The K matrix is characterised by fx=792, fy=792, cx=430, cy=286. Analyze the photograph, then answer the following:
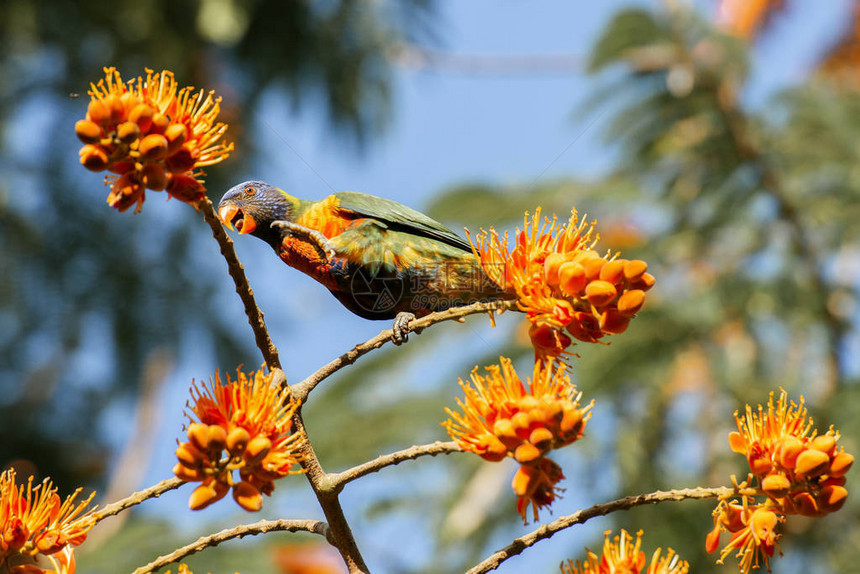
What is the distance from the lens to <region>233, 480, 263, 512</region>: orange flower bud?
Result: 126 cm

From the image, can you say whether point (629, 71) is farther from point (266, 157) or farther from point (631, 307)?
point (631, 307)

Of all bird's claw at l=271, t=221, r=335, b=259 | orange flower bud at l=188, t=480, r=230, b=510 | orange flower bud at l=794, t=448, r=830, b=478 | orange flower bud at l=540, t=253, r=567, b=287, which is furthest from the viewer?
bird's claw at l=271, t=221, r=335, b=259

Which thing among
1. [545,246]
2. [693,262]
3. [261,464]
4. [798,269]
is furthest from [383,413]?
[261,464]

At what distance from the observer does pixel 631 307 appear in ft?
4.78

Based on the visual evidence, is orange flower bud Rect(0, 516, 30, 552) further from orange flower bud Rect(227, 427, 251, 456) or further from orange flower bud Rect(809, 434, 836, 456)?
orange flower bud Rect(809, 434, 836, 456)

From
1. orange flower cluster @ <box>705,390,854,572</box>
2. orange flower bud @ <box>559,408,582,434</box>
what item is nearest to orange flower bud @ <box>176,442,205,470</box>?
orange flower bud @ <box>559,408,582,434</box>

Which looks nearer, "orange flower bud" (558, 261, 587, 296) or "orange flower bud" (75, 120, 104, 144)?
"orange flower bud" (75, 120, 104, 144)

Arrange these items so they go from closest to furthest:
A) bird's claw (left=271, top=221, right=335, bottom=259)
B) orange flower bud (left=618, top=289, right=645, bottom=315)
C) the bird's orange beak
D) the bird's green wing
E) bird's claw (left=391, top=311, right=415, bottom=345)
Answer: orange flower bud (left=618, top=289, right=645, bottom=315), bird's claw (left=391, top=311, right=415, bottom=345), bird's claw (left=271, top=221, right=335, bottom=259), the bird's orange beak, the bird's green wing

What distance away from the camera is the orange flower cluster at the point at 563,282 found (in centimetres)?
147

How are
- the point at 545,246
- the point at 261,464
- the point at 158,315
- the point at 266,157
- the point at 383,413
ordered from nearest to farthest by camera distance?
the point at 261,464 < the point at 545,246 < the point at 383,413 < the point at 158,315 < the point at 266,157

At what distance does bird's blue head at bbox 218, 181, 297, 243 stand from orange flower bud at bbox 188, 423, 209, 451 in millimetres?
1196

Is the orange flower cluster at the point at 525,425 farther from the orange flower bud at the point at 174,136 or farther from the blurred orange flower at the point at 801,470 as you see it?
the orange flower bud at the point at 174,136

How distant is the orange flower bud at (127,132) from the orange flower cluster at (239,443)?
0.43m

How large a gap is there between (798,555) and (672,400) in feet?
3.72
